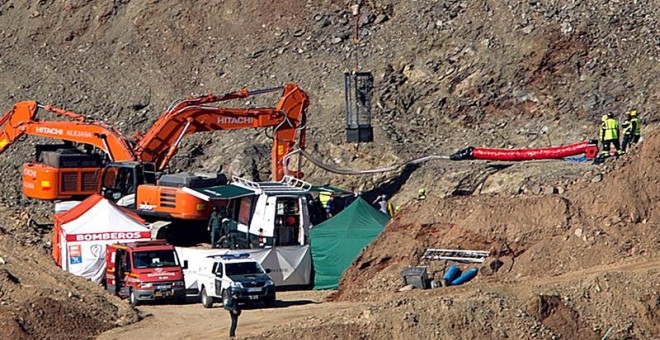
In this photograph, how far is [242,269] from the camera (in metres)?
32.2

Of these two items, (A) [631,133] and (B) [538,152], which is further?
(B) [538,152]

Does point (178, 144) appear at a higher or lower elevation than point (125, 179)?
higher

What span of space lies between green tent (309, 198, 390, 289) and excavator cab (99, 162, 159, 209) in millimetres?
6010

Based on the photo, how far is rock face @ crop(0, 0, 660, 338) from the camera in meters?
44.2

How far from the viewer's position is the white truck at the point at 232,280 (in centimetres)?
3147

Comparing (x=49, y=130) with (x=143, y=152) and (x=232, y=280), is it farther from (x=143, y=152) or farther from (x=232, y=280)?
(x=232, y=280)

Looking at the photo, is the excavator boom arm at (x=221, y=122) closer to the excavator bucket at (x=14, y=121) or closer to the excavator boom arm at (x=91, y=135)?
the excavator boom arm at (x=91, y=135)

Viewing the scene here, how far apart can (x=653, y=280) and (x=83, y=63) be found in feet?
101

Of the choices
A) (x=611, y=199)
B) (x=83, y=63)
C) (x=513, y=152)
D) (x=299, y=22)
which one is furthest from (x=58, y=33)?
(x=611, y=199)

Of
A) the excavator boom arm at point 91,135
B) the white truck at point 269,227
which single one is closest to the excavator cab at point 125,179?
the excavator boom arm at point 91,135

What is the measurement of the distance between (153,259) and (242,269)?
2284mm

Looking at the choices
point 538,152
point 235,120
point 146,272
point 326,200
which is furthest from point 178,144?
point 538,152

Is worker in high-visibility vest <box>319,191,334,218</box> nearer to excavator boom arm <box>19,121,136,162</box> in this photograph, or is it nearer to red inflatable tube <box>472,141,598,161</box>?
excavator boom arm <box>19,121,136,162</box>

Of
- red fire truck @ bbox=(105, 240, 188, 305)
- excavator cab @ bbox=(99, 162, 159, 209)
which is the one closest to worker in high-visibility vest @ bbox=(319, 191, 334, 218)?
excavator cab @ bbox=(99, 162, 159, 209)
